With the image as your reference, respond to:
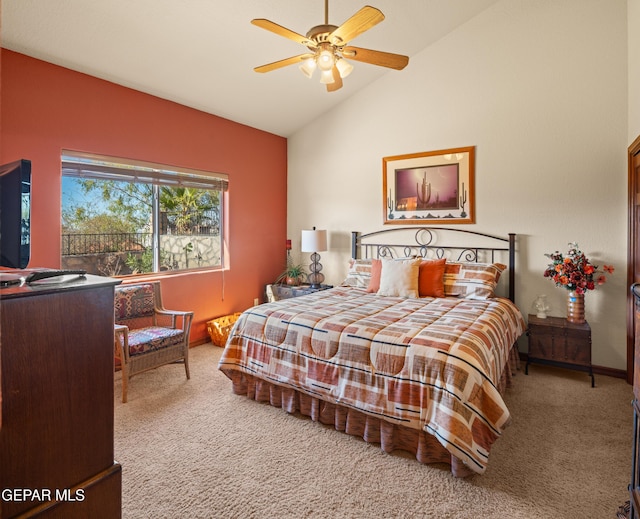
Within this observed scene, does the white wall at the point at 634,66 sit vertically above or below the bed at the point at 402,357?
above

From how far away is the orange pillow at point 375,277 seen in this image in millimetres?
3945

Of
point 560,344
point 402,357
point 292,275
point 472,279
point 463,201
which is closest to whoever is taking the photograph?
point 402,357

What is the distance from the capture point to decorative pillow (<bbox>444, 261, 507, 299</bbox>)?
3.55 m

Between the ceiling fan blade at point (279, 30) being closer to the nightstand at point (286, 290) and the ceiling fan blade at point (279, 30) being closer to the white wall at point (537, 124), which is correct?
the white wall at point (537, 124)

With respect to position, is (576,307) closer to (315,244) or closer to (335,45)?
(315,244)

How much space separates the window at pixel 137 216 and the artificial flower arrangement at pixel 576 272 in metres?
3.76

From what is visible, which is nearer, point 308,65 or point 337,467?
point 337,467

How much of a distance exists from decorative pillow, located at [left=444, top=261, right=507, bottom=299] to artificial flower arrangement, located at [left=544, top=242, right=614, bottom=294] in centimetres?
49

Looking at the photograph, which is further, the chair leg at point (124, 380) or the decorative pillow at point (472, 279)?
the decorative pillow at point (472, 279)

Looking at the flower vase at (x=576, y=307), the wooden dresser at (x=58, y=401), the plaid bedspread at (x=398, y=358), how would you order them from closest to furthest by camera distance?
the wooden dresser at (x=58, y=401), the plaid bedspread at (x=398, y=358), the flower vase at (x=576, y=307)

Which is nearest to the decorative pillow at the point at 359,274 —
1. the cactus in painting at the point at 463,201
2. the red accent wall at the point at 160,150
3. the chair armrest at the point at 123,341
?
the cactus in painting at the point at 463,201

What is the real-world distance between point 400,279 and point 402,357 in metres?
1.59

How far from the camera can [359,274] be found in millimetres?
4246

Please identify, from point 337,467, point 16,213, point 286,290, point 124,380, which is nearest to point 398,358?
point 337,467
